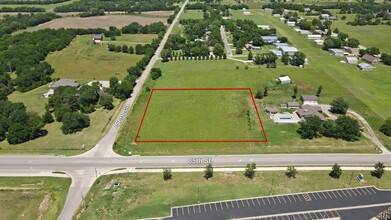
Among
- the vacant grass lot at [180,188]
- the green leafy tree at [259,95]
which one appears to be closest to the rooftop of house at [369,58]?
the green leafy tree at [259,95]

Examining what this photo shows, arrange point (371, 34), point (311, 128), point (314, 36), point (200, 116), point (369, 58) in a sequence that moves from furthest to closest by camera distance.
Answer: point (371, 34), point (314, 36), point (369, 58), point (200, 116), point (311, 128)

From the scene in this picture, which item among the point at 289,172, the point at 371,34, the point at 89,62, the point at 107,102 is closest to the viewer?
the point at 289,172

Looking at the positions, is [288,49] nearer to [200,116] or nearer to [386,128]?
[386,128]

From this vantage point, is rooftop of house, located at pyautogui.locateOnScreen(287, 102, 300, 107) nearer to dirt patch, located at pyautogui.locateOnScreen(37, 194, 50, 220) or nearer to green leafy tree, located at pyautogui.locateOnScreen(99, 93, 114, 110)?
green leafy tree, located at pyautogui.locateOnScreen(99, 93, 114, 110)

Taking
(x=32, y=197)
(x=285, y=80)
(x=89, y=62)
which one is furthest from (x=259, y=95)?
(x=89, y=62)

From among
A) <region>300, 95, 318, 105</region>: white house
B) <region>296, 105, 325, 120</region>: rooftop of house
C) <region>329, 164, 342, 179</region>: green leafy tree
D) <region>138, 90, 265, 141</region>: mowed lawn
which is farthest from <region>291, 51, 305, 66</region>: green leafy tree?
<region>329, 164, 342, 179</region>: green leafy tree

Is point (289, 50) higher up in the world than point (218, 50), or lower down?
higher up
